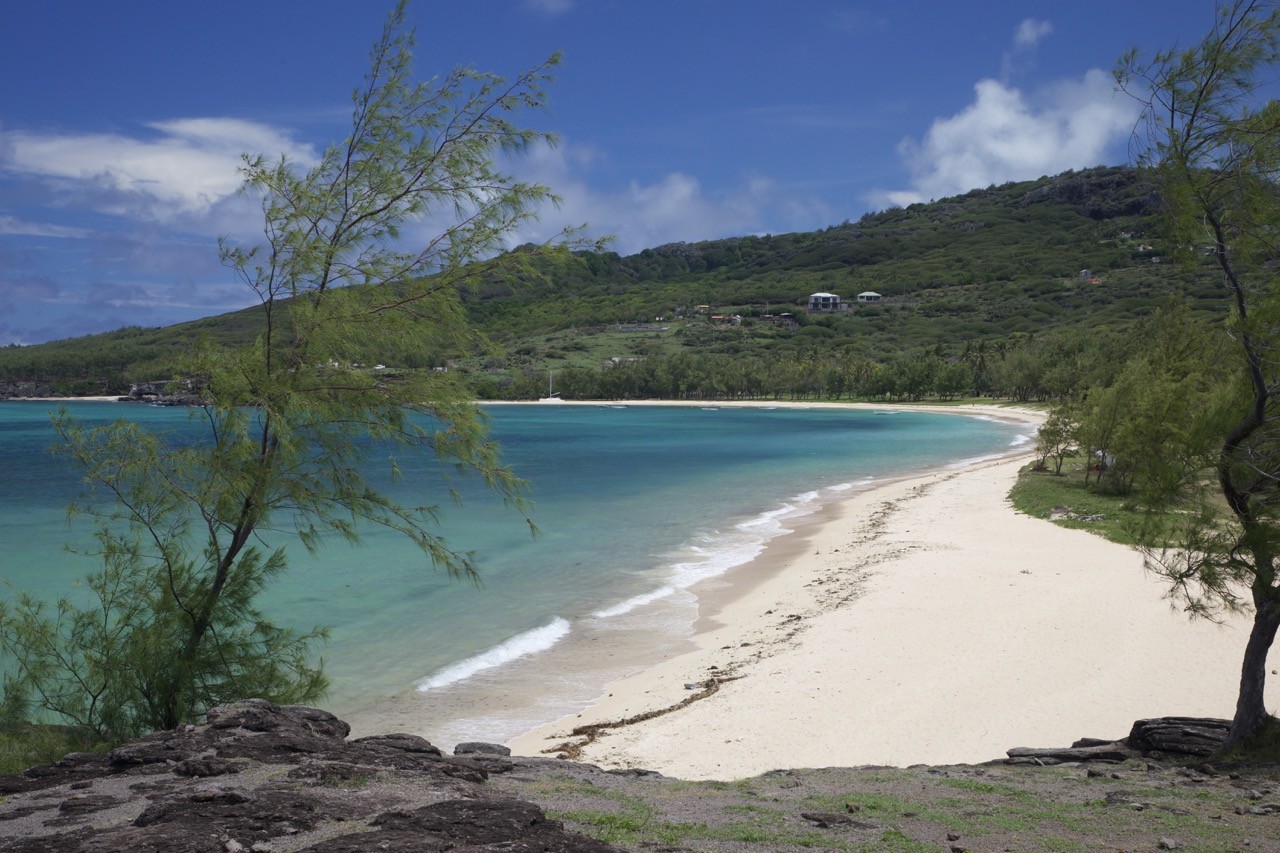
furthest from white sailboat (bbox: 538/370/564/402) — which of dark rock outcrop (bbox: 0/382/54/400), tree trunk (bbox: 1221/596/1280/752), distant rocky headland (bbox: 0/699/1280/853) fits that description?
tree trunk (bbox: 1221/596/1280/752)

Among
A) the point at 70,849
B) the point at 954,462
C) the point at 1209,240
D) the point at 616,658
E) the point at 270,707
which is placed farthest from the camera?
the point at 954,462

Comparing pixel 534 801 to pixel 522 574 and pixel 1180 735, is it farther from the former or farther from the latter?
pixel 522 574

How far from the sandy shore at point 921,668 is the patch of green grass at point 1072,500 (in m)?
1.92

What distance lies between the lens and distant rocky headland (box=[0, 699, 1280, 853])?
4.64 m

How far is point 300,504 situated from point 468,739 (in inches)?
185

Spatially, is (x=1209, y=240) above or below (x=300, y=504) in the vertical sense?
above

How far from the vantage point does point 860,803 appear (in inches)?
250

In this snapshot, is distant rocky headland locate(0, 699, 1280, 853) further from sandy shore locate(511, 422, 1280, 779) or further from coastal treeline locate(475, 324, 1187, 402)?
coastal treeline locate(475, 324, 1187, 402)

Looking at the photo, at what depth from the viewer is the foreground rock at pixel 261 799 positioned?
14.6ft

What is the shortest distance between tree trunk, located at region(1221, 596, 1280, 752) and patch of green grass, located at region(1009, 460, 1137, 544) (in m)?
12.2

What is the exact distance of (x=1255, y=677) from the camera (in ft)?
24.3

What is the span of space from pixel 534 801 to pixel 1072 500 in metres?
23.9

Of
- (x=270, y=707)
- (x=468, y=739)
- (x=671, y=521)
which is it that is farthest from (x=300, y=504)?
(x=671, y=521)

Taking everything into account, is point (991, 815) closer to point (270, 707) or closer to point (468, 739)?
point (270, 707)
